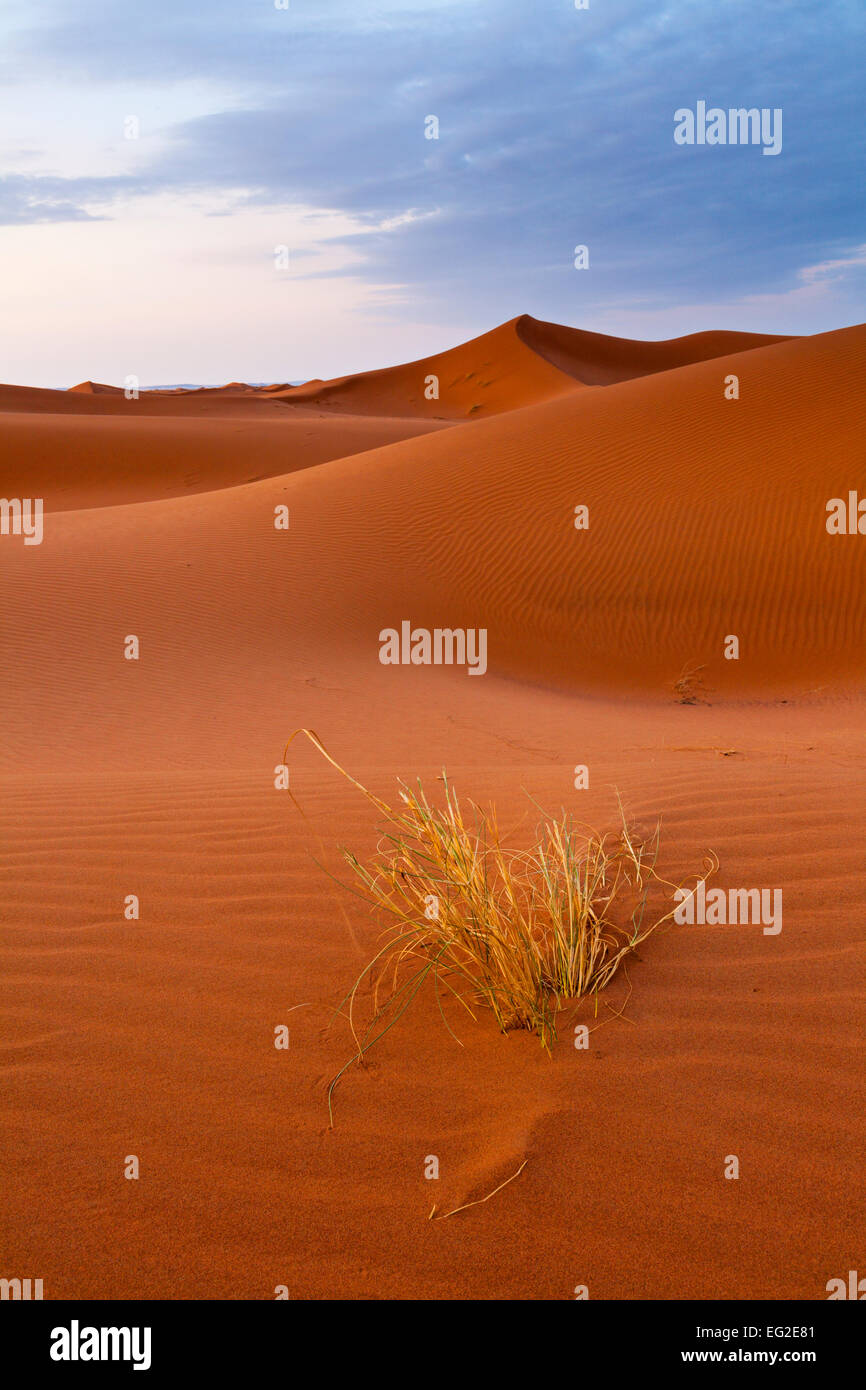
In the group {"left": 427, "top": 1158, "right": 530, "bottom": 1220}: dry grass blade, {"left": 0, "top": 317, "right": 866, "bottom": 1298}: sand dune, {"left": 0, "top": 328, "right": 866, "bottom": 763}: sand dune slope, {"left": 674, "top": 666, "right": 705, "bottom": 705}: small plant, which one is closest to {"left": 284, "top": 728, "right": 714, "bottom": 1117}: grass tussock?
{"left": 0, "top": 317, "right": 866, "bottom": 1298}: sand dune

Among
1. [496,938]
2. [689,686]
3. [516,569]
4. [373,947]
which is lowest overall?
[373,947]

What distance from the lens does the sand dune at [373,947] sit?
1898 millimetres

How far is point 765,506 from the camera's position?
12.9 m

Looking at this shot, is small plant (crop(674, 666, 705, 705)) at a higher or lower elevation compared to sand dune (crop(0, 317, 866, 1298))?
higher

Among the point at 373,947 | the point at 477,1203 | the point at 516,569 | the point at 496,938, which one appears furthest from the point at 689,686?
the point at 477,1203

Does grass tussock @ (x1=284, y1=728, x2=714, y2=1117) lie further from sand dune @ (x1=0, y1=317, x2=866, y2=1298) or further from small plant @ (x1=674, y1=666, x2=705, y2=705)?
small plant @ (x1=674, y1=666, x2=705, y2=705)

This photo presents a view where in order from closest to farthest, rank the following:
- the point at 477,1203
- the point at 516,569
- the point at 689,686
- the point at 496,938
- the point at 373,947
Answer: the point at 477,1203, the point at 496,938, the point at 373,947, the point at 689,686, the point at 516,569

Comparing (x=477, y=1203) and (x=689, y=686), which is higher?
(x=689, y=686)

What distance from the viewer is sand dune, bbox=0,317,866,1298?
1.90 metres

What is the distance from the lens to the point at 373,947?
299 centimetres

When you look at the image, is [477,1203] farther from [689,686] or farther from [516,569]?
[516,569]

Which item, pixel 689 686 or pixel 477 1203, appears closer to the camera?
pixel 477 1203
